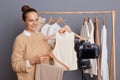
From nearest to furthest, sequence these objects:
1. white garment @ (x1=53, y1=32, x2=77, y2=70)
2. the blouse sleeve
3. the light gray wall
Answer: the blouse sleeve, white garment @ (x1=53, y1=32, x2=77, y2=70), the light gray wall

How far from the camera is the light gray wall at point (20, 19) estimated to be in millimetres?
2537

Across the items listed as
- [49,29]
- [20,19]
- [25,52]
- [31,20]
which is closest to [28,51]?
[25,52]

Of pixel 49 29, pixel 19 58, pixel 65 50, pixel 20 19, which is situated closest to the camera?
pixel 19 58

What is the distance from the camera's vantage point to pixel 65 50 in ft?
6.07

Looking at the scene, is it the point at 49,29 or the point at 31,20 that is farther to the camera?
the point at 49,29

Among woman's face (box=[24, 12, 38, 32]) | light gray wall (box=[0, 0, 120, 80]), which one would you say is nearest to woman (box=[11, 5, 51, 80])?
woman's face (box=[24, 12, 38, 32])

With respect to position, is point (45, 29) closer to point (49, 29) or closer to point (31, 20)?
point (49, 29)

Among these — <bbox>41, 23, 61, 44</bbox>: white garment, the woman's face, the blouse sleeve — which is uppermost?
the woman's face

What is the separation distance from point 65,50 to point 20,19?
904 millimetres

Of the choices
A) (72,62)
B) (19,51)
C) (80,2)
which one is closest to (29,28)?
(19,51)

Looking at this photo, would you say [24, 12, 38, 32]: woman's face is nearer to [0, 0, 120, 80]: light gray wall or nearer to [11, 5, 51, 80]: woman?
[11, 5, 51, 80]: woman

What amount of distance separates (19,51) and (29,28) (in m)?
0.21

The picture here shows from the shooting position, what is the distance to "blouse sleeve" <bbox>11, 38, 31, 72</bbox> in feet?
5.47

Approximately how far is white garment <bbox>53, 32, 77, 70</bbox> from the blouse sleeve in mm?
261
